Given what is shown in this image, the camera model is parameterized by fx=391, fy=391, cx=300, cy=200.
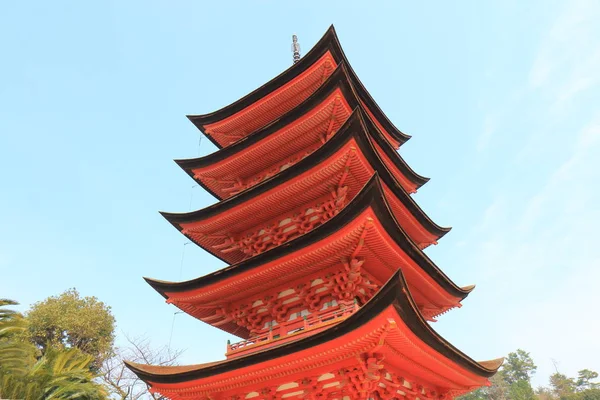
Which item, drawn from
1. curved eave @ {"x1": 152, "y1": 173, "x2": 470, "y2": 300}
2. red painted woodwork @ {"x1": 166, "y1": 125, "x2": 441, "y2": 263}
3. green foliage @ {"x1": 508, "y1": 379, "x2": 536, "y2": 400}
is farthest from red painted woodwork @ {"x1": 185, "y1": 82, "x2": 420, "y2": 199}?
Answer: green foliage @ {"x1": 508, "y1": 379, "x2": 536, "y2": 400}

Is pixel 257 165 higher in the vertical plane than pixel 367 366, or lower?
higher

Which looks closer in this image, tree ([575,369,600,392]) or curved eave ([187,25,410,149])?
curved eave ([187,25,410,149])

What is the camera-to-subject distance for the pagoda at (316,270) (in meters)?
8.89

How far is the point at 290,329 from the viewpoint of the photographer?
37.2 feet

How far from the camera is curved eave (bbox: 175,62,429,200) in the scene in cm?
1300

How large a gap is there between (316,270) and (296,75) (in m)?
8.64

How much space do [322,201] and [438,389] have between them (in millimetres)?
6629

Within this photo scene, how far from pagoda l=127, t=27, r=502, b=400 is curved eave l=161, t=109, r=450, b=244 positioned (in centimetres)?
4

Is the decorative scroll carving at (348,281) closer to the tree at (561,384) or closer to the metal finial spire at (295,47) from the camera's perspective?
the metal finial spire at (295,47)

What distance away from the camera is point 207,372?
10484 mm

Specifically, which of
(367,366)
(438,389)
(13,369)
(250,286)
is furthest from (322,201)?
(13,369)

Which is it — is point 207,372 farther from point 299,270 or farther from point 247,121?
point 247,121

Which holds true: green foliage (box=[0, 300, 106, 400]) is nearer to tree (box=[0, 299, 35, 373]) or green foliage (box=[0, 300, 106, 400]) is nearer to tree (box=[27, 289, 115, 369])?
tree (box=[0, 299, 35, 373])

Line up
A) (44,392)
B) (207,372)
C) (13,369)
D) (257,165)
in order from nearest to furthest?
(207,372), (13,369), (44,392), (257,165)
